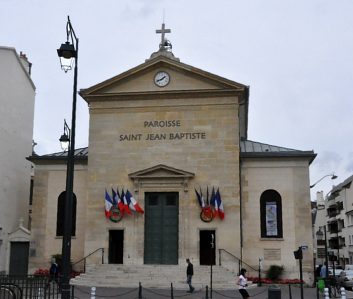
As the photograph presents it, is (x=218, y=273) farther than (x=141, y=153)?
No

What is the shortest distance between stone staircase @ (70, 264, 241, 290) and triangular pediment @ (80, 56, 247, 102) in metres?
10.7

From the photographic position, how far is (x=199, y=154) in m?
→ 31.5

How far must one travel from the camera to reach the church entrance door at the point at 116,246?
31.3 metres

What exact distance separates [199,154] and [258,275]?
7.86 meters

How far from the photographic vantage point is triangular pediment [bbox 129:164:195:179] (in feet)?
102

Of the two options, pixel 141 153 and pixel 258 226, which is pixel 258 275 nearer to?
pixel 258 226

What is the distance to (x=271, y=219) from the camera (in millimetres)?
31125

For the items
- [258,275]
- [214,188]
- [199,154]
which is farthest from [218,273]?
[199,154]

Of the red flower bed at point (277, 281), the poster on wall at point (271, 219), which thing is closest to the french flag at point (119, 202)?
the red flower bed at point (277, 281)

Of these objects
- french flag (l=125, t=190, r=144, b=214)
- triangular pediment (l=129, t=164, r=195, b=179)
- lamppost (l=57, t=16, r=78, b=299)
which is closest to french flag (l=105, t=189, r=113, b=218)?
french flag (l=125, t=190, r=144, b=214)

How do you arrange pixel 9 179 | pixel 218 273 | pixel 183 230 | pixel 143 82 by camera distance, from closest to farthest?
1. pixel 218 273
2. pixel 183 230
3. pixel 143 82
4. pixel 9 179

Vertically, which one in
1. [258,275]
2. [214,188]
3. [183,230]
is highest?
[214,188]

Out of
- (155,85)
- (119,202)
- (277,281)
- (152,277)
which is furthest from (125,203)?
(277,281)

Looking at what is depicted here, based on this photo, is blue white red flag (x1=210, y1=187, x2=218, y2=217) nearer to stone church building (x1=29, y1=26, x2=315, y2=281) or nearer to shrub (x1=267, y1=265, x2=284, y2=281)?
stone church building (x1=29, y1=26, x2=315, y2=281)
